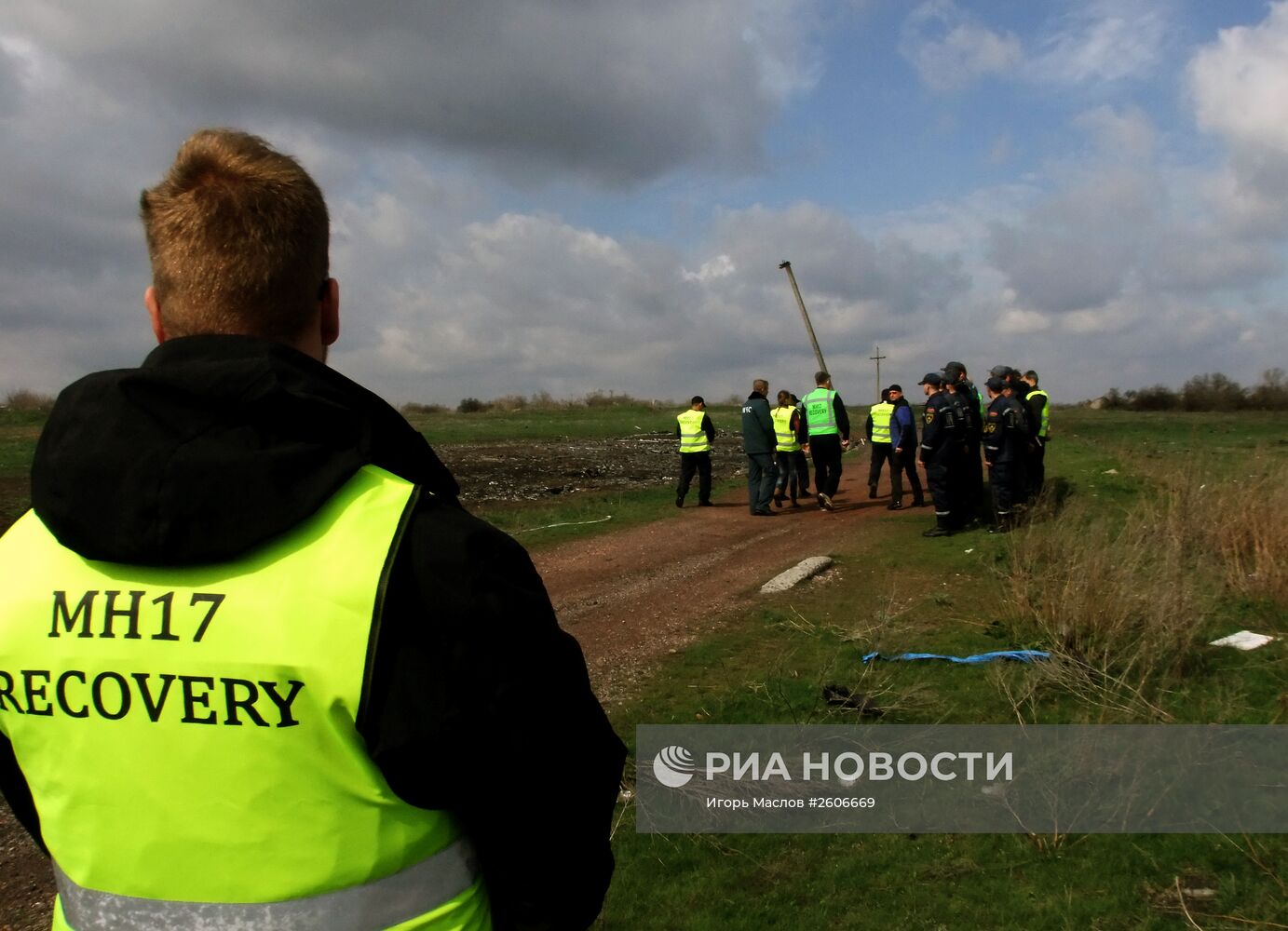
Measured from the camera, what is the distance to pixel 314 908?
1.40 meters

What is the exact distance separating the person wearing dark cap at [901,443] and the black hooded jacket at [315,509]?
1399 cm

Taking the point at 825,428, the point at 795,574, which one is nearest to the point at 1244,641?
the point at 795,574

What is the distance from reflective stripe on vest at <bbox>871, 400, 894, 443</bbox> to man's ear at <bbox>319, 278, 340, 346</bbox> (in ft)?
48.5

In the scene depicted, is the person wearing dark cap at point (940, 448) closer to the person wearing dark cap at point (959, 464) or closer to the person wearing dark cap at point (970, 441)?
the person wearing dark cap at point (959, 464)

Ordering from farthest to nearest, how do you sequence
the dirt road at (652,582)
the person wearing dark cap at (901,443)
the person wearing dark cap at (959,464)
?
the person wearing dark cap at (901,443), the person wearing dark cap at (959,464), the dirt road at (652,582)

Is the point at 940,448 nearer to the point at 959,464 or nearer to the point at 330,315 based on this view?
the point at 959,464

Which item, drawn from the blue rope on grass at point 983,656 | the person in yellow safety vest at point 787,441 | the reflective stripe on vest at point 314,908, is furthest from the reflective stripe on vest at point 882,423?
the reflective stripe on vest at point 314,908

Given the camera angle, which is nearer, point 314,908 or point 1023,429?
point 314,908

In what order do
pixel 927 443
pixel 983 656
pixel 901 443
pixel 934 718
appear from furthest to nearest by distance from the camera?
pixel 901 443
pixel 927 443
pixel 983 656
pixel 934 718

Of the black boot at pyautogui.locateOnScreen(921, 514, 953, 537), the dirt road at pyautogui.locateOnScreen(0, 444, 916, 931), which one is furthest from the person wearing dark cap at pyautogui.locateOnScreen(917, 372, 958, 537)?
the dirt road at pyautogui.locateOnScreen(0, 444, 916, 931)

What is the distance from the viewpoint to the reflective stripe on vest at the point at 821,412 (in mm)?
15602

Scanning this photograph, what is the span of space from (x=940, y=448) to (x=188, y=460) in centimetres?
1219

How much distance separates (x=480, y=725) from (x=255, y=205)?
93 centimetres

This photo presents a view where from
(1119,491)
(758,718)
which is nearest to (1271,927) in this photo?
(758,718)
